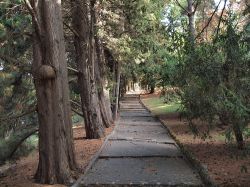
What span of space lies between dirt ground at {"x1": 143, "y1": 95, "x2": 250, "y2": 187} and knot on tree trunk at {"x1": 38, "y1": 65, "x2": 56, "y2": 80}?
4.07m

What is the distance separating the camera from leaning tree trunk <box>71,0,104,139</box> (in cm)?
1800

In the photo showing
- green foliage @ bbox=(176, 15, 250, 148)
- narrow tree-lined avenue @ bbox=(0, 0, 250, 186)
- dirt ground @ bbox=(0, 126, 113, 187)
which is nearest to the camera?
green foliage @ bbox=(176, 15, 250, 148)

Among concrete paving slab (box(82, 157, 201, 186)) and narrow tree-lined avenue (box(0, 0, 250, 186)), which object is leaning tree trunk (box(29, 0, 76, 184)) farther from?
concrete paving slab (box(82, 157, 201, 186))

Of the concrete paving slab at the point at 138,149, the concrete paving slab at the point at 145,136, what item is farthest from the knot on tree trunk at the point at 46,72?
the concrete paving slab at the point at 145,136

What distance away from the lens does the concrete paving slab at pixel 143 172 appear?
408 inches

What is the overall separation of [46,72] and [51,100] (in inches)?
24.4

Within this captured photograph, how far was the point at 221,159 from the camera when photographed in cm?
1286

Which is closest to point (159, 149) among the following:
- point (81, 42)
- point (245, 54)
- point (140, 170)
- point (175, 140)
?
point (175, 140)

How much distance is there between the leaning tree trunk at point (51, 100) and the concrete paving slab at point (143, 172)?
747 millimetres

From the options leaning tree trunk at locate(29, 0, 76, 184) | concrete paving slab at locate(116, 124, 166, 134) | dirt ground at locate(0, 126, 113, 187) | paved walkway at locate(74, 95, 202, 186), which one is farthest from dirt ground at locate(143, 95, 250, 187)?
concrete paving slab at locate(116, 124, 166, 134)

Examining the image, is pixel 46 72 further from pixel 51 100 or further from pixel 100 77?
pixel 100 77

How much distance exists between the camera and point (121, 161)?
44.6 ft

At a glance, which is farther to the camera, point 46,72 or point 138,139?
point 138,139

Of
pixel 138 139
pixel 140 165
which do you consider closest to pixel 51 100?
pixel 140 165
